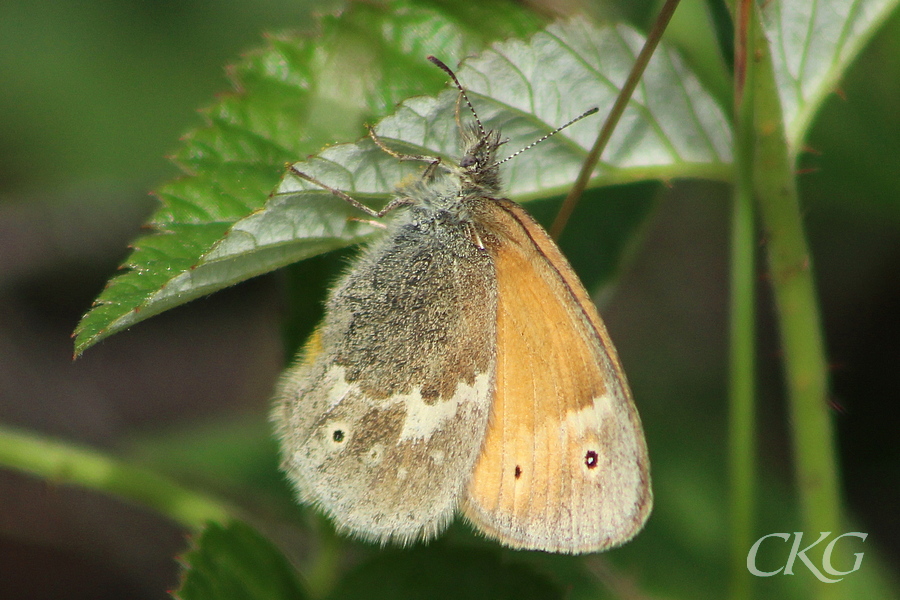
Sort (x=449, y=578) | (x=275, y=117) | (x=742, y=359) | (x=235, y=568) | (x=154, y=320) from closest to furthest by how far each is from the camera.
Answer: (x=275, y=117) < (x=742, y=359) < (x=235, y=568) < (x=449, y=578) < (x=154, y=320)

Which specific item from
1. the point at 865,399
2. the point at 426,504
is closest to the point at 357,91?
the point at 426,504

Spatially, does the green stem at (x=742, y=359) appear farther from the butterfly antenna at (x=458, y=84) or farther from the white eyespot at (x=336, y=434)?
the white eyespot at (x=336, y=434)

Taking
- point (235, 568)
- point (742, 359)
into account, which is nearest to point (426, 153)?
point (742, 359)

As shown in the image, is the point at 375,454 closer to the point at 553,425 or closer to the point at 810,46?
the point at 553,425

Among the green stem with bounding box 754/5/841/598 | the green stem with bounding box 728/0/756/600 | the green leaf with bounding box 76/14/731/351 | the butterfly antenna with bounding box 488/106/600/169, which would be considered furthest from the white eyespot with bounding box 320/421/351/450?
the green stem with bounding box 754/5/841/598

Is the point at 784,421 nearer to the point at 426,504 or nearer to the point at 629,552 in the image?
the point at 629,552

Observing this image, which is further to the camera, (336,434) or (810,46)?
(336,434)

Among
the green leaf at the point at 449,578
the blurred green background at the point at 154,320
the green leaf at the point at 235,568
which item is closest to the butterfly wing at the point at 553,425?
the green leaf at the point at 449,578
